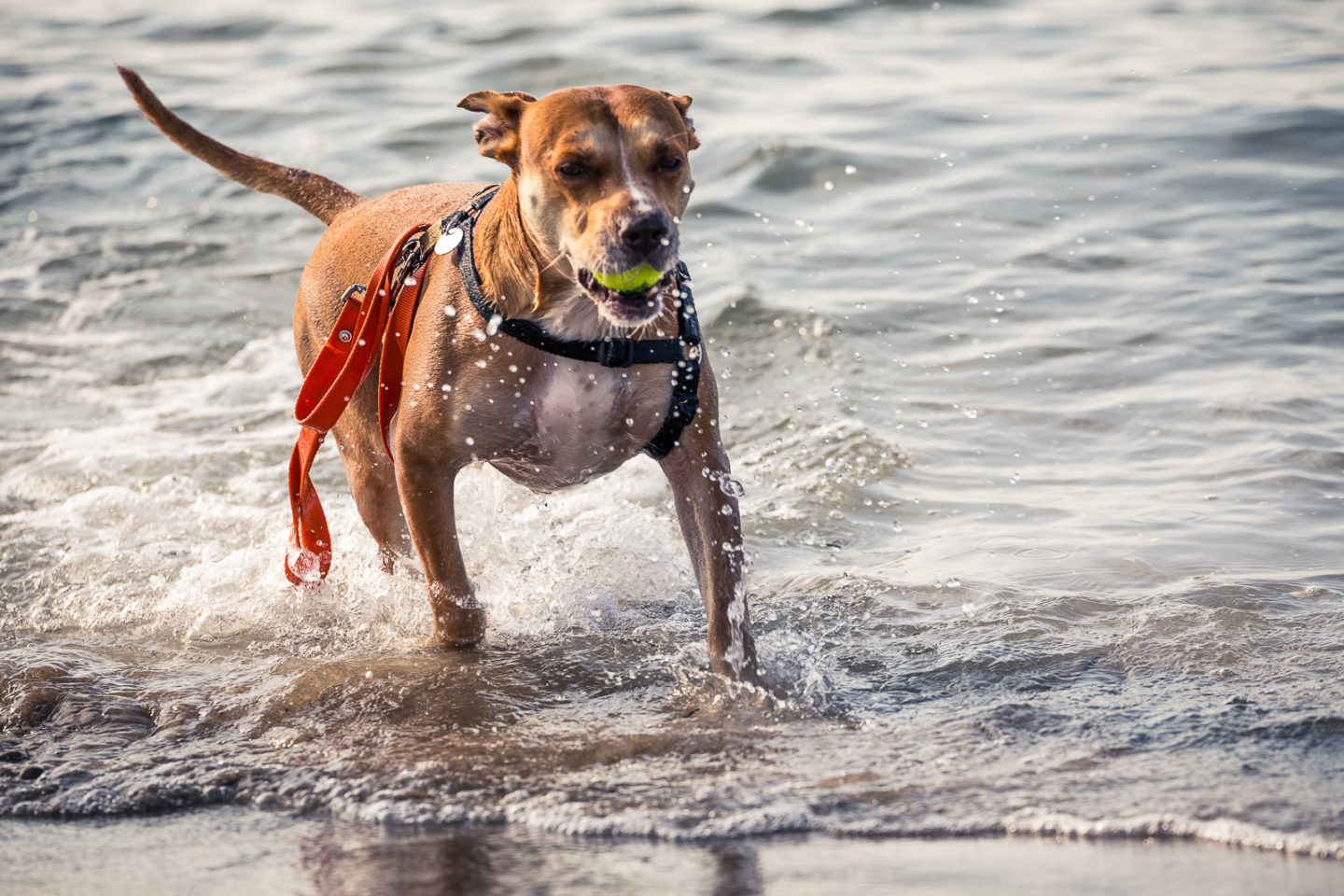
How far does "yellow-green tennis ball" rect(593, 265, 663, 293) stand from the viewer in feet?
12.4

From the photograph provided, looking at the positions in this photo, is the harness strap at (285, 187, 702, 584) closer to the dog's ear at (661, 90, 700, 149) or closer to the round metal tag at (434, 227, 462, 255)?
the round metal tag at (434, 227, 462, 255)

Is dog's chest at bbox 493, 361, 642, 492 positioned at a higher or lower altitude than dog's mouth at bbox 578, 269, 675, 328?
lower

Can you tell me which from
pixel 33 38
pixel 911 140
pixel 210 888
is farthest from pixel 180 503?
pixel 33 38

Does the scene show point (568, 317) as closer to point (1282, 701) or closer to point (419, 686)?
point (419, 686)

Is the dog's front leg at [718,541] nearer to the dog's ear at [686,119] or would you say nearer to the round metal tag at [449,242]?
the dog's ear at [686,119]

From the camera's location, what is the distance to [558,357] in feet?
13.4

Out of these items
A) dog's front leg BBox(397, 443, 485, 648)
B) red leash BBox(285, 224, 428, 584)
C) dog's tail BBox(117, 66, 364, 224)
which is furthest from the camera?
dog's tail BBox(117, 66, 364, 224)

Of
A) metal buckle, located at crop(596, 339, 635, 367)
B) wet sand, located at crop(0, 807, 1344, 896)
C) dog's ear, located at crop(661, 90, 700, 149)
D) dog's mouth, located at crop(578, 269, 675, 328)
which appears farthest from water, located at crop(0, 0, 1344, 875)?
dog's ear, located at crop(661, 90, 700, 149)

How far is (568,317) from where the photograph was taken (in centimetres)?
405

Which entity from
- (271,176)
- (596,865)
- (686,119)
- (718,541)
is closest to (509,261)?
(686,119)

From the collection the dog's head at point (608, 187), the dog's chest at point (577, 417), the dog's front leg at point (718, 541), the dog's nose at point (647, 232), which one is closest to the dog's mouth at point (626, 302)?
Answer: the dog's head at point (608, 187)

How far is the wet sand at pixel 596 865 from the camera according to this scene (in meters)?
2.88

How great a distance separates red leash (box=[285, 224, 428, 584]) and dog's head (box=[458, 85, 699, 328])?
2.15 feet

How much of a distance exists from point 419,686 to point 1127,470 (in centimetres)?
331
